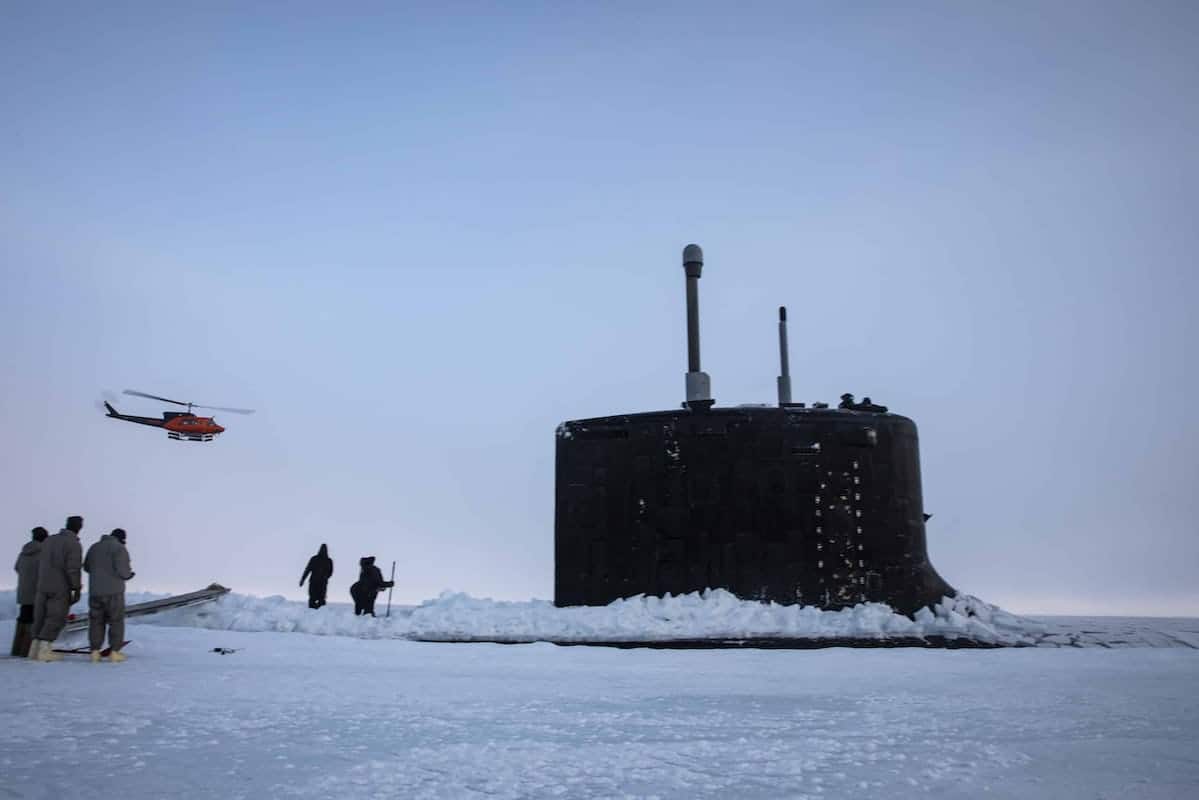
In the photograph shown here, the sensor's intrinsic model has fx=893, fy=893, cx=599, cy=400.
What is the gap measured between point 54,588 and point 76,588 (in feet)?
0.75

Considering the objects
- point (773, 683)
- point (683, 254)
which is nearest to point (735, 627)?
point (773, 683)

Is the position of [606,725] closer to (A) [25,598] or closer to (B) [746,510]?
(B) [746,510]

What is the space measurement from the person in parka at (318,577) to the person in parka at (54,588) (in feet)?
23.1

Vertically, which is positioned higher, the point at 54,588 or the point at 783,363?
the point at 783,363

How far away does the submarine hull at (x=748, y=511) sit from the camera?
11648mm

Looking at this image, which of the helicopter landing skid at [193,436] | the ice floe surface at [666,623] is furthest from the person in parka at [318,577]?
the helicopter landing skid at [193,436]

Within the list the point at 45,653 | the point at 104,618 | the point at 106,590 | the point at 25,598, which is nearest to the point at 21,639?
the point at 25,598

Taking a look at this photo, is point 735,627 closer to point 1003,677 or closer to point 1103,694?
point 1003,677

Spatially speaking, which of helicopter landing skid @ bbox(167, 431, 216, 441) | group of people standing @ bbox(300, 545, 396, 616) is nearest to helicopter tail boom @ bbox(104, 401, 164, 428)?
helicopter landing skid @ bbox(167, 431, 216, 441)

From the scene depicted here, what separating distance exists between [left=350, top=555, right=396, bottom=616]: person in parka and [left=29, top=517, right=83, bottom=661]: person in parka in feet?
21.5

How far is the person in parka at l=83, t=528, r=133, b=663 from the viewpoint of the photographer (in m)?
9.72

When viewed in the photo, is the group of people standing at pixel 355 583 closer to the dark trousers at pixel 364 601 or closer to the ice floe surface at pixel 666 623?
the dark trousers at pixel 364 601

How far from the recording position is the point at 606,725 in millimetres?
5332

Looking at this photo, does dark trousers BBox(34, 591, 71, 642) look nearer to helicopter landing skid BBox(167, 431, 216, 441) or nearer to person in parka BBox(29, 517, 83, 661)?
person in parka BBox(29, 517, 83, 661)
